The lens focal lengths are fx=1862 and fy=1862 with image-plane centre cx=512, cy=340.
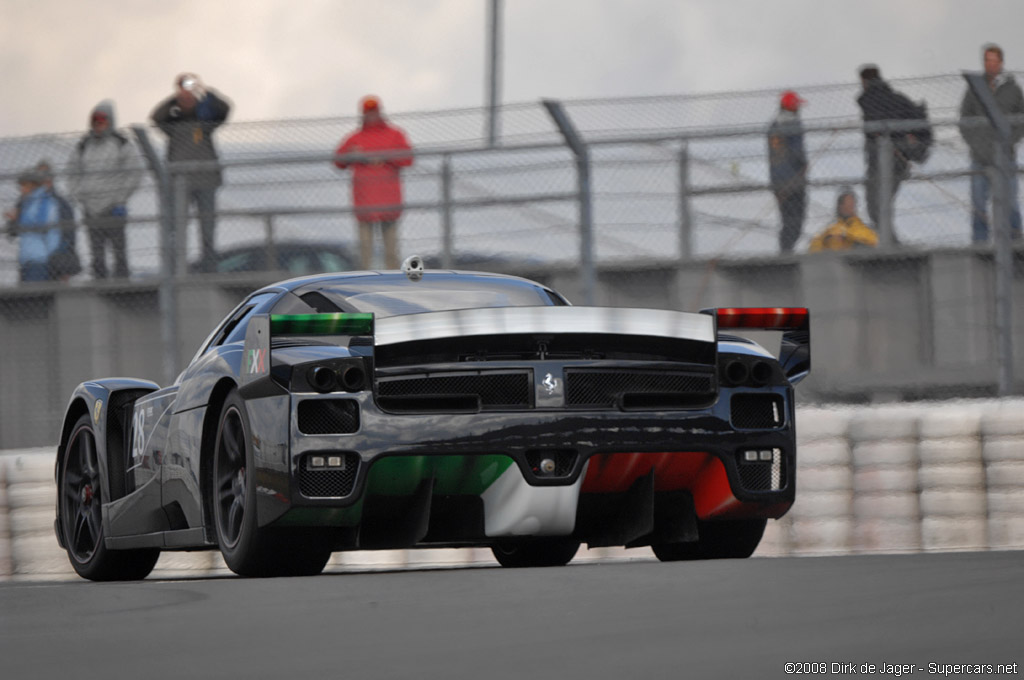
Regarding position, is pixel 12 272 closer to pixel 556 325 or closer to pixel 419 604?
pixel 556 325

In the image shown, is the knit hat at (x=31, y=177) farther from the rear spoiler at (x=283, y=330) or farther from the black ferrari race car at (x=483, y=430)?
the rear spoiler at (x=283, y=330)

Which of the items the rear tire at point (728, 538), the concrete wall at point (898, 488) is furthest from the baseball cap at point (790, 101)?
the rear tire at point (728, 538)

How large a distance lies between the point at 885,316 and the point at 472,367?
716cm

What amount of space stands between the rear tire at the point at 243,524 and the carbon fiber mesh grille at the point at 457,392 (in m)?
0.52

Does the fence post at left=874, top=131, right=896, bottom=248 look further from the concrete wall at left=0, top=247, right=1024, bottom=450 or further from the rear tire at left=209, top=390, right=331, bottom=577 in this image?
the rear tire at left=209, top=390, right=331, bottom=577

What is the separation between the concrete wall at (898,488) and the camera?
361 inches

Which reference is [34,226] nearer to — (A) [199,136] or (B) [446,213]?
(A) [199,136]

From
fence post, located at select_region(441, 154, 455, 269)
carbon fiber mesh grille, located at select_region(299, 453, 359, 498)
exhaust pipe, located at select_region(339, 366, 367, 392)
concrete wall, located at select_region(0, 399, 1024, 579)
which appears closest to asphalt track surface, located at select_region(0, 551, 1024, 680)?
carbon fiber mesh grille, located at select_region(299, 453, 359, 498)

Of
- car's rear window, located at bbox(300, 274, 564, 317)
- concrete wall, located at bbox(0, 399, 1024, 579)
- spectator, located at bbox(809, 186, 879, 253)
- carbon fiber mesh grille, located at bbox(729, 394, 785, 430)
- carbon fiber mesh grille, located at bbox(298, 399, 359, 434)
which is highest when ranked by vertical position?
spectator, located at bbox(809, 186, 879, 253)

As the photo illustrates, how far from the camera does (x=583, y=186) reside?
1186 centimetres

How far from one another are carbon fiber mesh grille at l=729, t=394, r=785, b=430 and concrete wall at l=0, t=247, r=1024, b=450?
532cm

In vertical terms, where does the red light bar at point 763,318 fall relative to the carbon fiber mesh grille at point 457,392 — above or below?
above

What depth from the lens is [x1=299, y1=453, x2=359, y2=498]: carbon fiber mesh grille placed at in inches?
237

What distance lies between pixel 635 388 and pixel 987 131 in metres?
6.11
